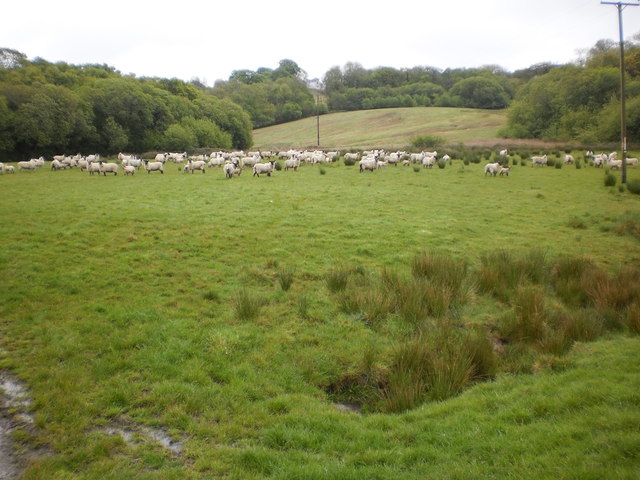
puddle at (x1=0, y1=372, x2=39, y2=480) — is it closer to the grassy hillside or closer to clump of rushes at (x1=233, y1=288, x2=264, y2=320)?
clump of rushes at (x1=233, y1=288, x2=264, y2=320)

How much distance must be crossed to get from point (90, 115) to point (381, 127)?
58399 mm

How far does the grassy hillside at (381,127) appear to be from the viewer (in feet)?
250

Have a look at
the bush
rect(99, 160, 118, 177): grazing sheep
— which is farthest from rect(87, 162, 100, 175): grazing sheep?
the bush

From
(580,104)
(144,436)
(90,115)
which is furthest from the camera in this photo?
(580,104)

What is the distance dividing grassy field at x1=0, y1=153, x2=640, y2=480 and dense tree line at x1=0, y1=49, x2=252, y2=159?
117 feet

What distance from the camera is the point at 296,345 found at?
7027 millimetres

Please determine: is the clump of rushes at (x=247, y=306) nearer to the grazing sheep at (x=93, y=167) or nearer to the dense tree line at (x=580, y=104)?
the grazing sheep at (x=93, y=167)

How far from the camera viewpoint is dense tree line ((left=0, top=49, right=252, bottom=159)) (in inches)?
1692

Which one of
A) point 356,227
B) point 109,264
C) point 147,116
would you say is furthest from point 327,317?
point 147,116

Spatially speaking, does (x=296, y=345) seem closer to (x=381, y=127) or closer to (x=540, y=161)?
(x=540, y=161)

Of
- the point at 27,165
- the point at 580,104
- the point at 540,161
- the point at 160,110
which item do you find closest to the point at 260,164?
the point at 27,165

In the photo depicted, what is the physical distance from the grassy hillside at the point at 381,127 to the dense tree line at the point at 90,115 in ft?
49.1

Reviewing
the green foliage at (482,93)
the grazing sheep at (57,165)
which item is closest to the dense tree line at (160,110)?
the grazing sheep at (57,165)

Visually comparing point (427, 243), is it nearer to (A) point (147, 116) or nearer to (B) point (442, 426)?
(B) point (442, 426)
